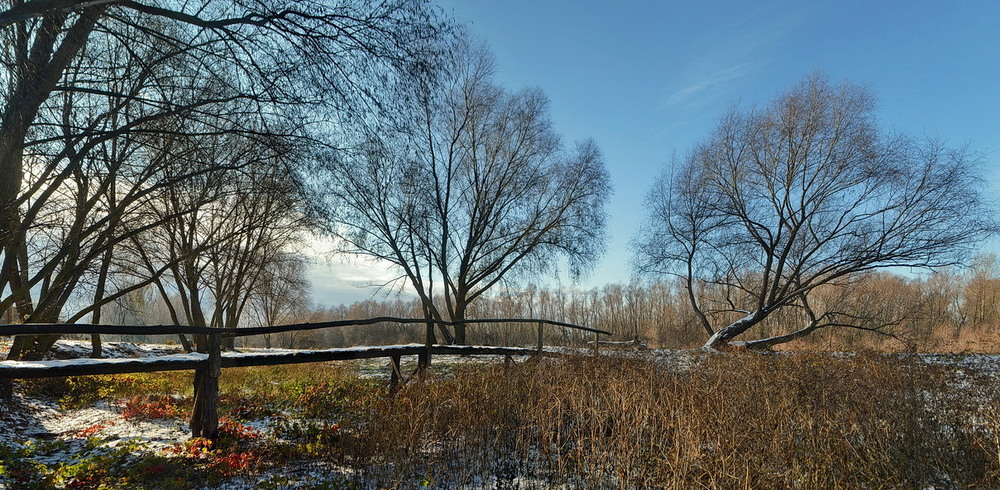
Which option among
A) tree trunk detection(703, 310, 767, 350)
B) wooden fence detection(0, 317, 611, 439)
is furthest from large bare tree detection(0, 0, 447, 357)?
tree trunk detection(703, 310, 767, 350)

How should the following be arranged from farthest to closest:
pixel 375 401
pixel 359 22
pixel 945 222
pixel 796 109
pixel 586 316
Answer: pixel 586 316
pixel 796 109
pixel 945 222
pixel 375 401
pixel 359 22

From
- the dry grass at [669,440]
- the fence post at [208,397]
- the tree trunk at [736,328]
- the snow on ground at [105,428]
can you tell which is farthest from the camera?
the tree trunk at [736,328]

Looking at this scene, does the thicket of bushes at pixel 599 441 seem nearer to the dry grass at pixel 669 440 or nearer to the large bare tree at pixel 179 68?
the dry grass at pixel 669 440

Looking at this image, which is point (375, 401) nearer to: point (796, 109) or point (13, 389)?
point (13, 389)

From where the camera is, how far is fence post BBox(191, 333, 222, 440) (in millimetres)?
5016

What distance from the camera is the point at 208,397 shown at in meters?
5.03

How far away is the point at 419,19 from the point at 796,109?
16.6 meters

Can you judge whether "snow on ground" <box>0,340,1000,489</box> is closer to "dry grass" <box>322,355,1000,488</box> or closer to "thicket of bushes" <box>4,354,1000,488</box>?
"thicket of bushes" <box>4,354,1000,488</box>

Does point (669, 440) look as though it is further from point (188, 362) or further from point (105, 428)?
point (105, 428)

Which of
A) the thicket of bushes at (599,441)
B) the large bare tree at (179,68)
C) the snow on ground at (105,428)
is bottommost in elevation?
the snow on ground at (105,428)

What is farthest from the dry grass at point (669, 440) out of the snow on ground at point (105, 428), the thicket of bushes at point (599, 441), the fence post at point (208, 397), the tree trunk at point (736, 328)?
the tree trunk at point (736, 328)

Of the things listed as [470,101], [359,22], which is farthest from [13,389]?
[470,101]

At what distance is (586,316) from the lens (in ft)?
209

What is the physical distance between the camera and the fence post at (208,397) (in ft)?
16.5
